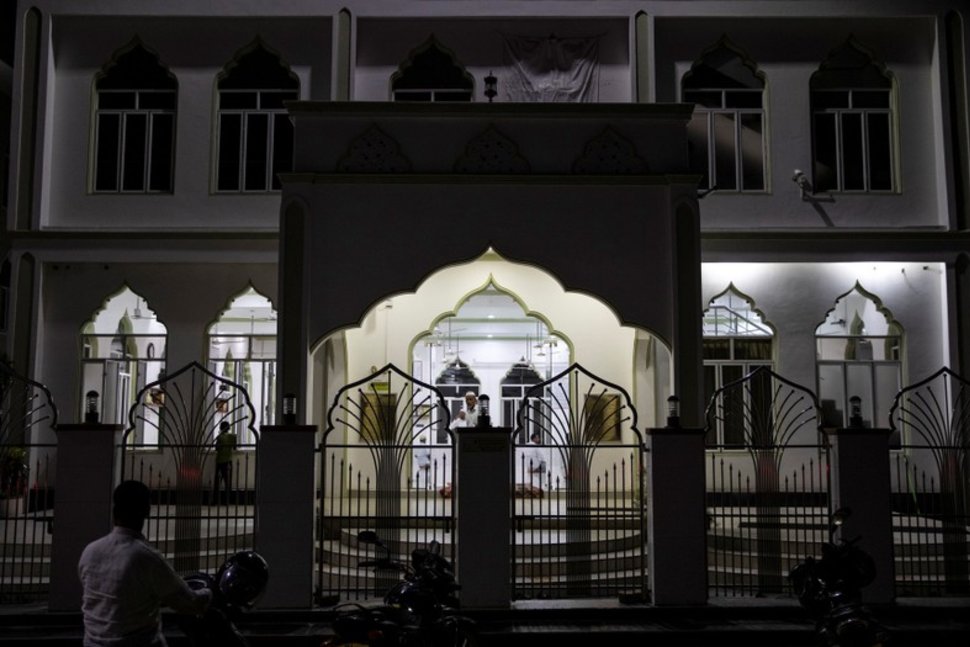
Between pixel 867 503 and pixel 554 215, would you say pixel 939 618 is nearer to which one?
pixel 867 503

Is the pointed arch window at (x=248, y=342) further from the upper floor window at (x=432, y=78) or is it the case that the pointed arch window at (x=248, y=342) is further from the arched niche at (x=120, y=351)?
the upper floor window at (x=432, y=78)

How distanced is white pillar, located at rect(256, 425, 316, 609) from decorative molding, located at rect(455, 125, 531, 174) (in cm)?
348

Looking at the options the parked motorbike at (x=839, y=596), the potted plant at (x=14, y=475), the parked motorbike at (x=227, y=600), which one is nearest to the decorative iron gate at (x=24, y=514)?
the potted plant at (x=14, y=475)

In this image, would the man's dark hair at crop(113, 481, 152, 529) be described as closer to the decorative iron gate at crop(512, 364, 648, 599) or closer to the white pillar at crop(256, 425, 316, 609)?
the white pillar at crop(256, 425, 316, 609)

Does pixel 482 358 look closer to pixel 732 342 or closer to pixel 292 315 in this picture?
pixel 732 342

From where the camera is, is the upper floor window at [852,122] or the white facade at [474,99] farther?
the upper floor window at [852,122]

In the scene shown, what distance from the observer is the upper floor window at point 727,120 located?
13.8 meters

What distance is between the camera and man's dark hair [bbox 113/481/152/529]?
4086 millimetres

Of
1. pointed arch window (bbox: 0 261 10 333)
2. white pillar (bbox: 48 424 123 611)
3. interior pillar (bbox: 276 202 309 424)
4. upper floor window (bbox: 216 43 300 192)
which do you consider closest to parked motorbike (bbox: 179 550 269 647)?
white pillar (bbox: 48 424 123 611)

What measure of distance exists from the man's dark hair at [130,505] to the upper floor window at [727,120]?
36.0 feet

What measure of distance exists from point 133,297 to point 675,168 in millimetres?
8375

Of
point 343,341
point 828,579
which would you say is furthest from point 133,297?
point 828,579

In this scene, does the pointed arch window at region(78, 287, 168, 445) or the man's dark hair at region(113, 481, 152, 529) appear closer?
the man's dark hair at region(113, 481, 152, 529)

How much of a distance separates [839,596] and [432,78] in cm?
1002
